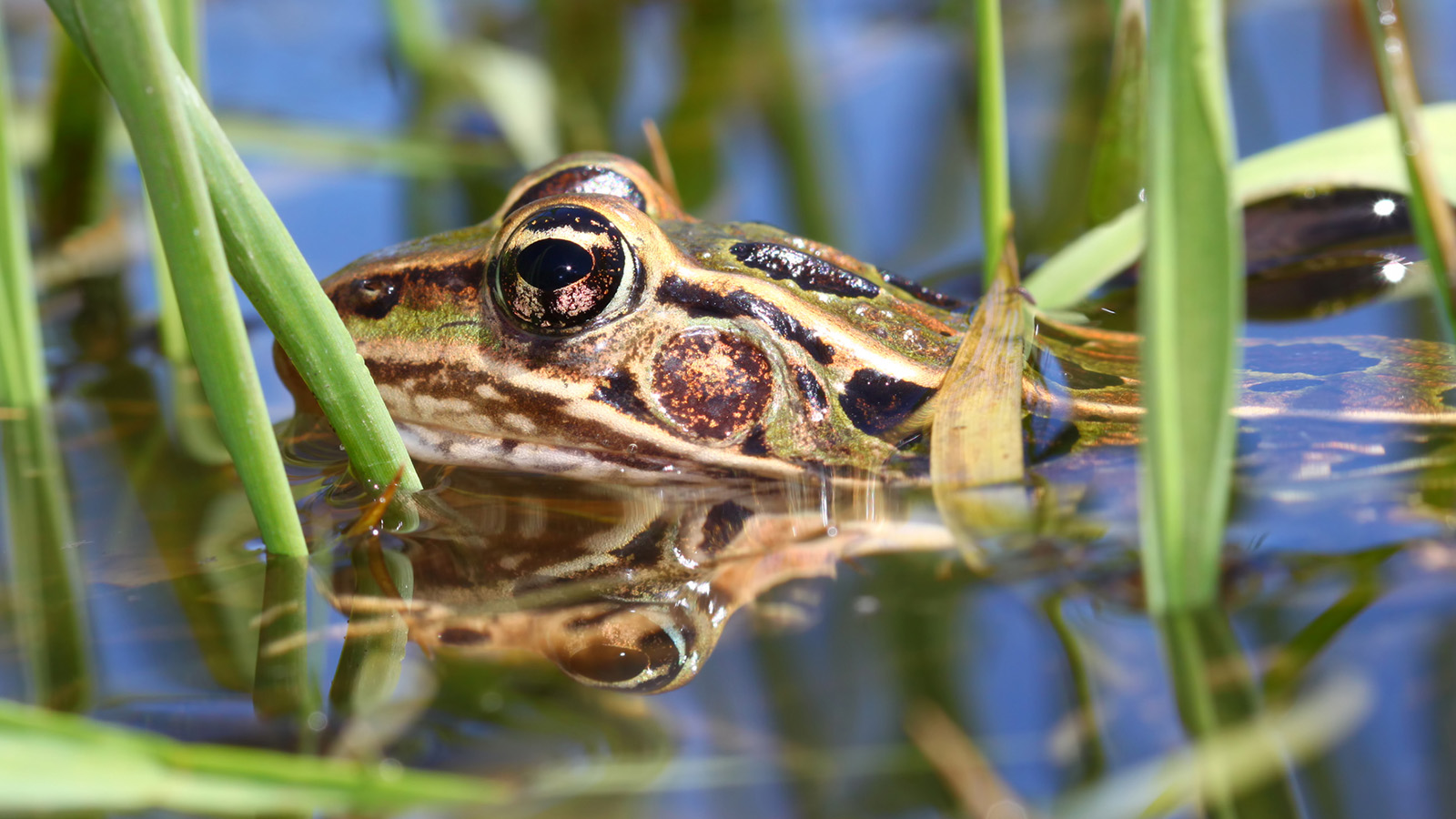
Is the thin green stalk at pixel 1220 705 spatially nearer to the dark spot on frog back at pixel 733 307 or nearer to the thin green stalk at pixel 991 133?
the dark spot on frog back at pixel 733 307

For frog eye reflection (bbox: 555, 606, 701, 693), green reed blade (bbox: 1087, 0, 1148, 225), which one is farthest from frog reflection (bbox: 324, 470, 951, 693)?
green reed blade (bbox: 1087, 0, 1148, 225)

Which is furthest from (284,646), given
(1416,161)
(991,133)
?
(1416,161)

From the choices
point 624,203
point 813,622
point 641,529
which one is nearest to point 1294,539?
point 813,622

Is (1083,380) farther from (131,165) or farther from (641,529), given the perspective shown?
(131,165)

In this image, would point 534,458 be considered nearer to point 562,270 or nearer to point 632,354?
point 632,354

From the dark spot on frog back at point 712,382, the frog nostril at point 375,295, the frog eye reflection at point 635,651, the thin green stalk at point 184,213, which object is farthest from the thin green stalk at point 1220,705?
the frog nostril at point 375,295

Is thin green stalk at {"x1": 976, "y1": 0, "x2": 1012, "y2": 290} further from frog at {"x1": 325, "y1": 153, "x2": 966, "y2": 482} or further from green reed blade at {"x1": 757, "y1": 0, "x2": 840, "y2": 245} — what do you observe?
green reed blade at {"x1": 757, "y1": 0, "x2": 840, "y2": 245}
